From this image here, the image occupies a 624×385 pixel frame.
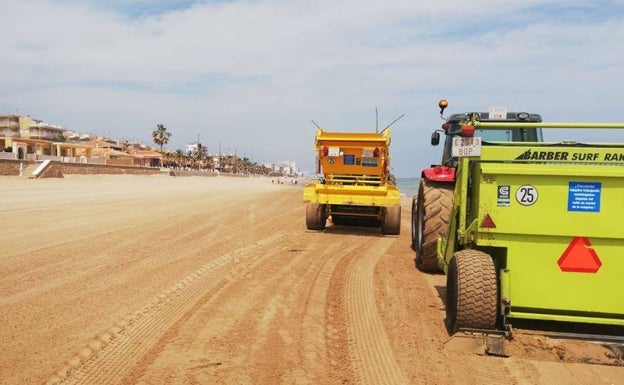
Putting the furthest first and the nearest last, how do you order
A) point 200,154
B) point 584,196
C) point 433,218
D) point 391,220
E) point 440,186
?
1. point 200,154
2. point 391,220
3. point 440,186
4. point 433,218
5. point 584,196

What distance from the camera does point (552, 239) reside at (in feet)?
12.7

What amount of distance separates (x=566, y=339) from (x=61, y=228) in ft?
32.3

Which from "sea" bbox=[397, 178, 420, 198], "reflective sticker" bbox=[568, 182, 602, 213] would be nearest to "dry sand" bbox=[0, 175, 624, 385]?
"reflective sticker" bbox=[568, 182, 602, 213]

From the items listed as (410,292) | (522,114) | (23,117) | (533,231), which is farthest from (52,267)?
(23,117)

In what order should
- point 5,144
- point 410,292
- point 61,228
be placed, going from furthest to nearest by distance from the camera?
point 5,144 → point 61,228 → point 410,292

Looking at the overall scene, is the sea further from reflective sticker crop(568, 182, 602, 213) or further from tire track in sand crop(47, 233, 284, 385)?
reflective sticker crop(568, 182, 602, 213)

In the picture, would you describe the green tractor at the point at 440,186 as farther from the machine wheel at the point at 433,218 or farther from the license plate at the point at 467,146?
the license plate at the point at 467,146

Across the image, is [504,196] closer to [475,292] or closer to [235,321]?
[475,292]

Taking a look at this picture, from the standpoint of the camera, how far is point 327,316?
484 cm

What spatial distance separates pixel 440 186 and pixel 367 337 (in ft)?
11.0

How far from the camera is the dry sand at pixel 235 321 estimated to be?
11.5 ft

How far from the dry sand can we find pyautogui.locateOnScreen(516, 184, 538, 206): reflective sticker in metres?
1.11

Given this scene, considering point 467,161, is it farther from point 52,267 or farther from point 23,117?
point 23,117

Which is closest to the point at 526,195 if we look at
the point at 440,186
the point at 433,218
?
the point at 433,218
